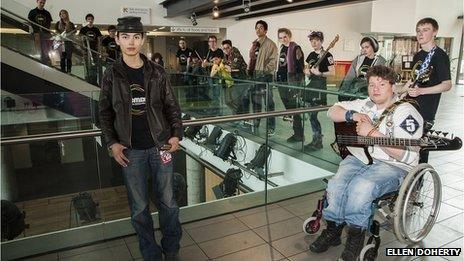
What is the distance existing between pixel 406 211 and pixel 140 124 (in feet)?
5.56

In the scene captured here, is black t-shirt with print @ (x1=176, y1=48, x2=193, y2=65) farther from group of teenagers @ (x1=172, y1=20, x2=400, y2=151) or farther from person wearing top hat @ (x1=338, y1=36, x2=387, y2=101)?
person wearing top hat @ (x1=338, y1=36, x2=387, y2=101)

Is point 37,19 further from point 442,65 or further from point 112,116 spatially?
point 442,65

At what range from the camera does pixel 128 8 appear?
11586 millimetres

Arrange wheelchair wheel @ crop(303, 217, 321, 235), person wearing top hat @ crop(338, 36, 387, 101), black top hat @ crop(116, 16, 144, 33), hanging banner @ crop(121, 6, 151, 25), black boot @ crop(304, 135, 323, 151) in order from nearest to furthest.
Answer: black top hat @ crop(116, 16, 144, 33)
wheelchair wheel @ crop(303, 217, 321, 235)
person wearing top hat @ crop(338, 36, 387, 101)
black boot @ crop(304, 135, 323, 151)
hanging banner @ crop(121, 6, 151, 25)

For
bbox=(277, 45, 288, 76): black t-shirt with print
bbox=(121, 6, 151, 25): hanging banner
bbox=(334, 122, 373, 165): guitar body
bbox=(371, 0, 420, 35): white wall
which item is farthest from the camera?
bbox=(371, 0, 420, 35): white wall

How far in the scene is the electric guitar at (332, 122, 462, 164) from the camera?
6.85 feet

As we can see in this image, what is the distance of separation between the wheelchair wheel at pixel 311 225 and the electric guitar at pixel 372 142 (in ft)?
1.69

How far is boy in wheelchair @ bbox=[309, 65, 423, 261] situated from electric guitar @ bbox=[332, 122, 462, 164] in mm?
36

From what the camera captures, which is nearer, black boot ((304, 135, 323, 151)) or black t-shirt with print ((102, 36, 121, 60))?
black boot ((304, 135, 323, 151))

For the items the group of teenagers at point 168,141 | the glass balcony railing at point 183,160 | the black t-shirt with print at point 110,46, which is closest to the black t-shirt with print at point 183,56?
the black t-shirt with print at point 110,46

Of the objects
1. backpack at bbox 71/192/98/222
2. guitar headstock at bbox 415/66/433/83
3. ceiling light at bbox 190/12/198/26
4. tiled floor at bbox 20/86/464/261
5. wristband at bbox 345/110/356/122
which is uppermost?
ceiling light at bbox 190/12/198/26

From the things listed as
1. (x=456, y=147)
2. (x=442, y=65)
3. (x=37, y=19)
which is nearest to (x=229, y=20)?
(x=37, y=19)

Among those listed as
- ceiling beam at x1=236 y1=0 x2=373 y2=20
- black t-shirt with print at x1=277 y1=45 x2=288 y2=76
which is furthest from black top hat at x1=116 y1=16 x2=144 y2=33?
ceiling beam at x1=236 y1=0 x2=373 y2=20

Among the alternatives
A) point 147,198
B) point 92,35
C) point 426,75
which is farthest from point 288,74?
point 92,35
